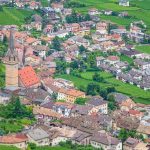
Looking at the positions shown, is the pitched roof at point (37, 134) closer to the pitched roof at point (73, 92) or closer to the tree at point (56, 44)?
the pitched roof at point (73, 92)

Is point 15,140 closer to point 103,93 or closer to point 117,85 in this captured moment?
point 103,93

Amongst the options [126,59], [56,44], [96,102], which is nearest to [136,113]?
[96,102]

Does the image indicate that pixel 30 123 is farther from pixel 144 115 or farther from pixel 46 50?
pixel 46 50

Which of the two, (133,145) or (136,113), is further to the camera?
(136,113)

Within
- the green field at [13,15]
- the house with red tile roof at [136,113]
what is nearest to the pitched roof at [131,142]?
the house with red tile roof at [136,113]

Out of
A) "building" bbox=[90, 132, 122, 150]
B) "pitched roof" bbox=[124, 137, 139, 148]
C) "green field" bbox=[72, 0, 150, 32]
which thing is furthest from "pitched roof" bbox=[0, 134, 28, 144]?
"green field" bbox=[72, 0, 150, 32]

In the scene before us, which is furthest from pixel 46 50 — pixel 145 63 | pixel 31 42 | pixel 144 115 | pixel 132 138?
pixel 132 138
